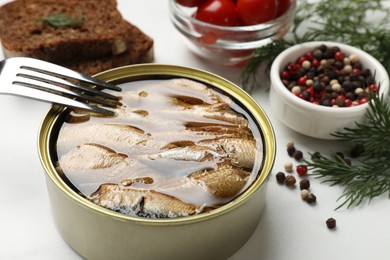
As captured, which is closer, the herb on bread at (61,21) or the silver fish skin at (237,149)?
the silver fish skin at (237,149)

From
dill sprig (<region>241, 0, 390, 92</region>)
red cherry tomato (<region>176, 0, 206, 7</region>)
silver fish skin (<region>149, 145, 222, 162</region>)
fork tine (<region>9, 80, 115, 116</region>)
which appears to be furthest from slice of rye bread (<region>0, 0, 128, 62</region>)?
silver fish skin (<region>149, 145, 222, 162</region>)

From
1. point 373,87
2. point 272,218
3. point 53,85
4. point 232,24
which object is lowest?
point 272,218

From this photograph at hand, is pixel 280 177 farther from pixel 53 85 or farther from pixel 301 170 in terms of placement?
pixel 53 85

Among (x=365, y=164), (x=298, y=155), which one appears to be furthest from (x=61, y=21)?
(x=365, y=164)

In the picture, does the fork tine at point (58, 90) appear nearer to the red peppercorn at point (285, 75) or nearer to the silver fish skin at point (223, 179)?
the silver fish skin at point (223, 179)

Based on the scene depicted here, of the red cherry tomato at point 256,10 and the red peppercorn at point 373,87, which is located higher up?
the red cherry tomato at point 256,10

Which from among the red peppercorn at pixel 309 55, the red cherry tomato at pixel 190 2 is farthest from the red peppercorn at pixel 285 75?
the red cherry tomato at pixel 190 2

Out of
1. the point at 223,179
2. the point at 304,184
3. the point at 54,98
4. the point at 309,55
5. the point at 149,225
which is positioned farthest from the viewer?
the point at 309,55
